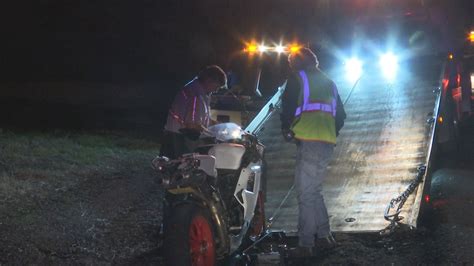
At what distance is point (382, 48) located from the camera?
38.2 feet

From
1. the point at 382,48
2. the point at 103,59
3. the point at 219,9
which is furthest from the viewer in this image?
the point at 219,9

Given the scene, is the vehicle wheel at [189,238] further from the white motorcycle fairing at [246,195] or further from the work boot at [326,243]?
the work boot at [326,243]

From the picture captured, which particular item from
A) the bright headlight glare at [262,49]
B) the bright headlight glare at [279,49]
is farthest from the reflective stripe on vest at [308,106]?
the bright headlight glare at [262,49]

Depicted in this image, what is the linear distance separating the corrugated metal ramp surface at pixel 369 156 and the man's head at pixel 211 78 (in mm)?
1660

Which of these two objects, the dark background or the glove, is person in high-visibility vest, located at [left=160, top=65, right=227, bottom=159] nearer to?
the glove

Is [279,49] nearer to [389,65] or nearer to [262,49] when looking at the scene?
[262,49]

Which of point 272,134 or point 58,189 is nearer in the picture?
point 58,189

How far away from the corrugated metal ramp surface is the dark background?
293 centimetres

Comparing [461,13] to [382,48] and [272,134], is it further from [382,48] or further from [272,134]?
[272,134]

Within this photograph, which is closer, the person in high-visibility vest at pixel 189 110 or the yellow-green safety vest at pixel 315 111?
the yellow-green safety vest at pixel 315 111

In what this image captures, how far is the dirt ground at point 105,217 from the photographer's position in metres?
4.92

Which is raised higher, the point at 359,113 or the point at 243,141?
the point at 359,113

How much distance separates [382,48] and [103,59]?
13520mm

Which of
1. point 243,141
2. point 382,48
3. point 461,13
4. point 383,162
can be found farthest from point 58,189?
point 461,13
